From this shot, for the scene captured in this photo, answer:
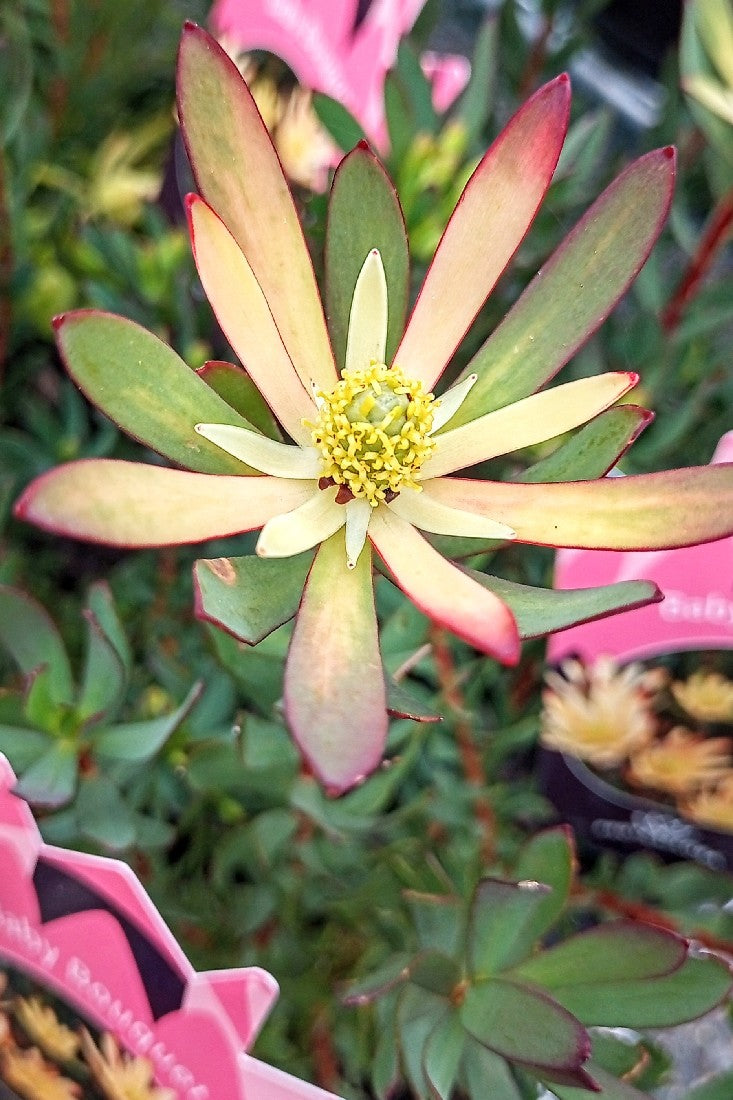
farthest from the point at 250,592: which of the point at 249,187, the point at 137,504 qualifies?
the point at 249,187

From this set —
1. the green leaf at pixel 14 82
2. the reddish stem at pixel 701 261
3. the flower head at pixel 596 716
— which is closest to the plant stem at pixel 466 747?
the flower head at pixel 596 716

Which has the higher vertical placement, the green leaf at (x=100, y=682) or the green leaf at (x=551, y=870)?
the green leaf at (x=100, y=682)

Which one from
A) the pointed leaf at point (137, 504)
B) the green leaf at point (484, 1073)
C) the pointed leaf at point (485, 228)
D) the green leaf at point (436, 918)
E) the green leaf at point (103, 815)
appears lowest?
the green leaf at point (484, 1073)

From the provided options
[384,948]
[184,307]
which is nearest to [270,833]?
[384,948]

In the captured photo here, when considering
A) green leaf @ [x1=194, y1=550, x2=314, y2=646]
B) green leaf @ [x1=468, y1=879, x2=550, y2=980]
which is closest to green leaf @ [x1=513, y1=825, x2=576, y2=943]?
green leaf @ [x1=468, y1=879, x2=550, y2=980]

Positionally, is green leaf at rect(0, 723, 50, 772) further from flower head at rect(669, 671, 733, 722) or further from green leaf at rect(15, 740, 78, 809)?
flower head at rect(669, 671, 733, 722)

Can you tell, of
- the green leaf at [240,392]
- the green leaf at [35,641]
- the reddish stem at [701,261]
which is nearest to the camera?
the green leaf at [240,392]

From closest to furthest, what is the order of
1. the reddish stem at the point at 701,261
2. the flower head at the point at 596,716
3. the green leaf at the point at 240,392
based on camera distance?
the green leaf at the point at 240,392
the reddish stem at the point at 701,261
the flower head at the point at 596,716

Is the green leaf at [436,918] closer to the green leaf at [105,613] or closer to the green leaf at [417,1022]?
the green leaf at [417,1022]
